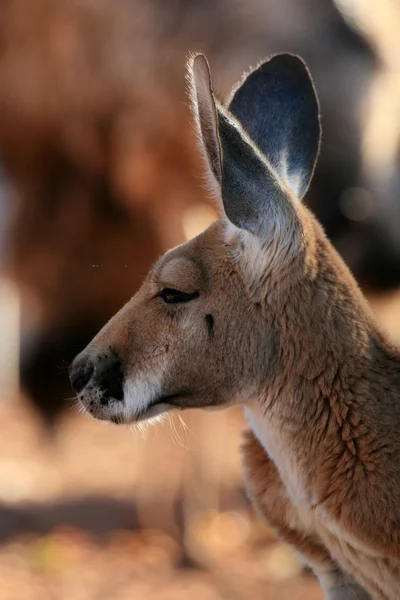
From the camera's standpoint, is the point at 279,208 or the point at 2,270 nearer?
Result: the point at 279,208

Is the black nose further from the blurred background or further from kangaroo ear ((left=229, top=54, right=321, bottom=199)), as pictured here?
the blurred background

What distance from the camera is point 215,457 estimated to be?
5.46 meters

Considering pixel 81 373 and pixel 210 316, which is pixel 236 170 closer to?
pixel 210 316

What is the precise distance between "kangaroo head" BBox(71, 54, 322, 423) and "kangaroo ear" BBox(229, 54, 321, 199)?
39 centimetres

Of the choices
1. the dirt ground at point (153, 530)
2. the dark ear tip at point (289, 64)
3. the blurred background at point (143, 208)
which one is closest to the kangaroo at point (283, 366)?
the dark ear tip at point (289, 64)

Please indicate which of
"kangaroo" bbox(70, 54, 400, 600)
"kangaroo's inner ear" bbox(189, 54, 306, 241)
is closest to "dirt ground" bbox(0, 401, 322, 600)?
"kangaroo" bbox(70, 54, 400, 600)

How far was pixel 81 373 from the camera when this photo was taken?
230 centimetres

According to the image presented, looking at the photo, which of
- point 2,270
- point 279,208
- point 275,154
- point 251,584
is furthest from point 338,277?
A: point 2,270

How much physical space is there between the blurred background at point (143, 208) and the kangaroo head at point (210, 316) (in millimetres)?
2657

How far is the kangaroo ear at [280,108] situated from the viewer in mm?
2645

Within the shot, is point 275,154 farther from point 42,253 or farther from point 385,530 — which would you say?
point 42,253

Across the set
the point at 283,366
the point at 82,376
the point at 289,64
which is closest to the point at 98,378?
the point at 82,376

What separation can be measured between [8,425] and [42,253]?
5.98 feet

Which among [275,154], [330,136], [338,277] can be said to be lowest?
[338,277]
